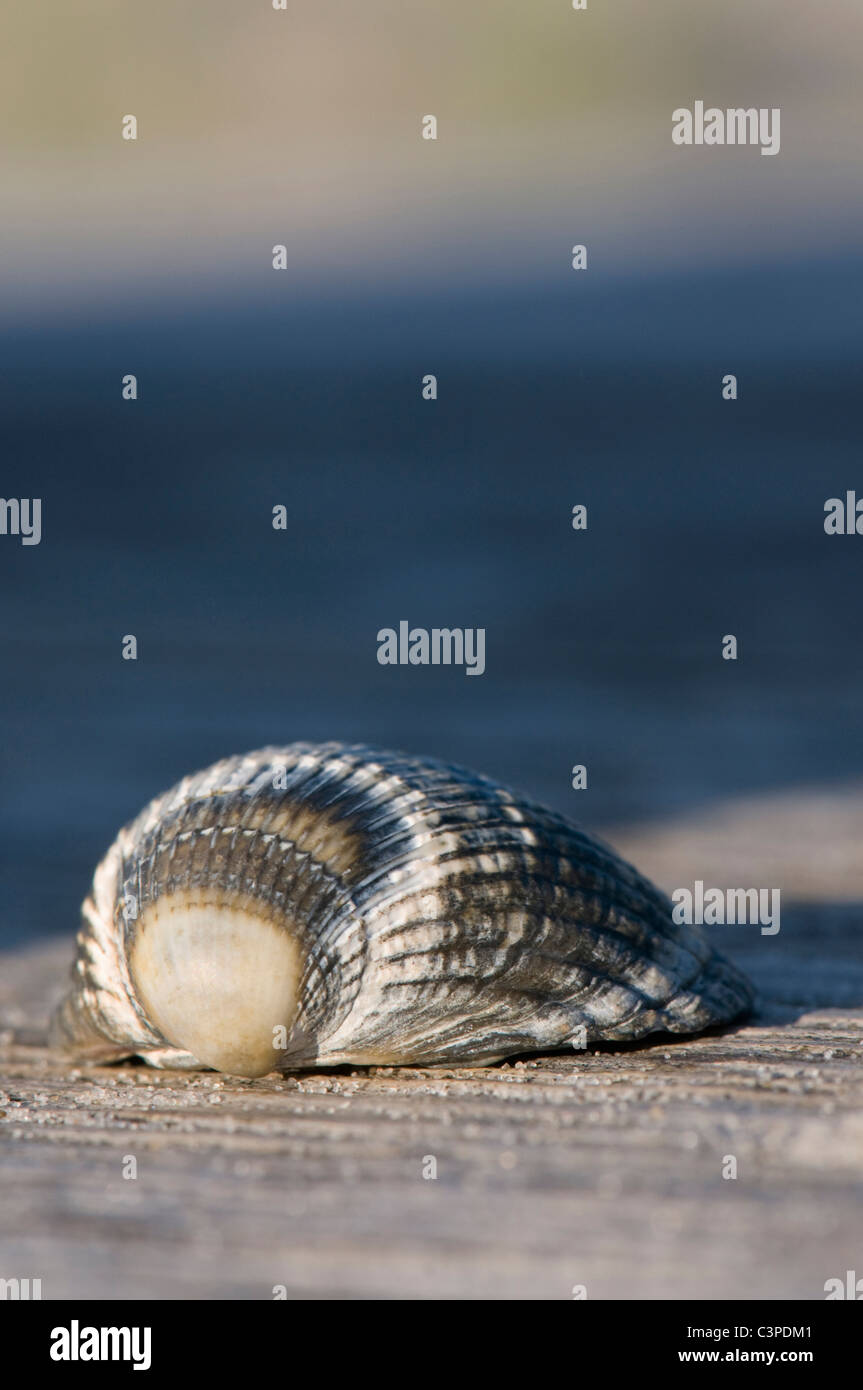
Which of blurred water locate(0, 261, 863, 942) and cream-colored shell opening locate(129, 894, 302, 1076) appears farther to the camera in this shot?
blurred water locate(0, 261, 863, 942)

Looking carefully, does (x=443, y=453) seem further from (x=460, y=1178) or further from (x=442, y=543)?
(x=460, y=1178)

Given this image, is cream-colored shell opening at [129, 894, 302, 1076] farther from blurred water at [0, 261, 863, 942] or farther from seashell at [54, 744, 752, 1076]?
blurred water at [0, 261, 863, 942]

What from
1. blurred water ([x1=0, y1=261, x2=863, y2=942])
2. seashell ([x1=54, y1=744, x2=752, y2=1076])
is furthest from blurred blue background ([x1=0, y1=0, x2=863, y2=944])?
seashell ([x1=54, y1=744, x2=752, y2=1076])

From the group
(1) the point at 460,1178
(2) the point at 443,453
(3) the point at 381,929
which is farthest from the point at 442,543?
(1) the point at 460,1178

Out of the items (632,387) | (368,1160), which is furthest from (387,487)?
(368,1160)

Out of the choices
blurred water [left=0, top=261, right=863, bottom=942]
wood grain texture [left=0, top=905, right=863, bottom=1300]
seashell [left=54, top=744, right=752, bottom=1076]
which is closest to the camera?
wood grain texture [left=0, top=905, right=863, bottom=1300]

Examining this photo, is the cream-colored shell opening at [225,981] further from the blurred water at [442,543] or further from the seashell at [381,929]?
the blurred water at [442,543]
